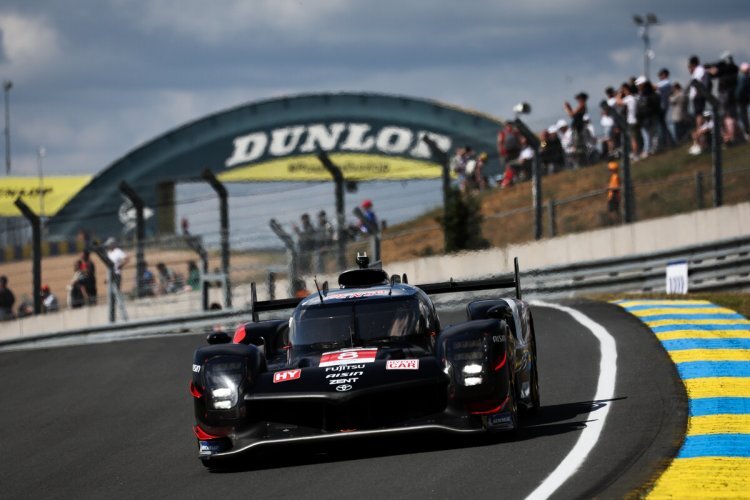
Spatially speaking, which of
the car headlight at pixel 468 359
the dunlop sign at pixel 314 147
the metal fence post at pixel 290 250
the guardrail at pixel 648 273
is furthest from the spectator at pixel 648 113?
the dunlop sign at pixel 314 147

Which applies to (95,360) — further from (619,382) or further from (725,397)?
(725,397)

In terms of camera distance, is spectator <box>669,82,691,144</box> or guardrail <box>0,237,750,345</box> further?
spectator <box>669,82,691,144</box>

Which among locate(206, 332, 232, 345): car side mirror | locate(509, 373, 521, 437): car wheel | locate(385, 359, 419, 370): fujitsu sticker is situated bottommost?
locate(509, 373, 521, 437): car wheel

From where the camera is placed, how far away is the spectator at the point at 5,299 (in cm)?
2619

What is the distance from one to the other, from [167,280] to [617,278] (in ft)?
25.5

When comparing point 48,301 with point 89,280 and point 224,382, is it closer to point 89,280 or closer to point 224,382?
point 89,280

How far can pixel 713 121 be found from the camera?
22.9 m

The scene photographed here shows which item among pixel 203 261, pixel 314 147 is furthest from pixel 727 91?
pixel 314 147

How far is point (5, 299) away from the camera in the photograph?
26.4 meters

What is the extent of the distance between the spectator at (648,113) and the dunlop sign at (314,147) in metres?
31.1

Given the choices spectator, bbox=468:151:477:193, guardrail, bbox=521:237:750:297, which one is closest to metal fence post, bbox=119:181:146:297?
spectator, bbox=468:151:477:193

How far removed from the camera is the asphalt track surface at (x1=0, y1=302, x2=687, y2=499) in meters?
7.90

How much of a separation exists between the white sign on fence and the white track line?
448 cm

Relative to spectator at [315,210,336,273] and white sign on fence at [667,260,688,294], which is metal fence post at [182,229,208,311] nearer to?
spectator at [315,210,336,273]
